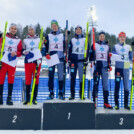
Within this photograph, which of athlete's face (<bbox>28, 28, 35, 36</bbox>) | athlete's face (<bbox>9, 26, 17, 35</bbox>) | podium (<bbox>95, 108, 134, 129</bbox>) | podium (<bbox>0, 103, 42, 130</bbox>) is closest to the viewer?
podium (<bbox>0, 103, 42, 130</bbox>)

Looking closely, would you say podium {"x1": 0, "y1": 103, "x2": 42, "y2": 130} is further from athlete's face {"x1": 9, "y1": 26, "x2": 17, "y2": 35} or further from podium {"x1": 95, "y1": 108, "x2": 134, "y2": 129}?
athlete's face {"x1": 9, "y1": 26, "x2": 17, "y2": 35}

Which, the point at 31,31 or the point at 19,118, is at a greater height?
the point at 31,31

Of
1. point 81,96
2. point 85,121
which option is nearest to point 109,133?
point 85,121

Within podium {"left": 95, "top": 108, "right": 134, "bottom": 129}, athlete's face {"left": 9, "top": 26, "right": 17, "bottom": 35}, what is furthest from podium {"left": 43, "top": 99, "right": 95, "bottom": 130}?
athlete's face {"left": 9, "top": 26, "right": 17, "bottom": 35}

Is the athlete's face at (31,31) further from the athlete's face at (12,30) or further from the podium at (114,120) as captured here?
the podium at (114,120)

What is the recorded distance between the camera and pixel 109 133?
4977mm

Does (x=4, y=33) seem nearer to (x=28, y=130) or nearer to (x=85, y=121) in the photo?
(x=28, y=130)

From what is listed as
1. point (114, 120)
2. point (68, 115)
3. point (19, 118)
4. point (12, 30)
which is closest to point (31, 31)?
point (12, 30)

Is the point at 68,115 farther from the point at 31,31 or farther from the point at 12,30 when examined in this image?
→ the point at 12,30

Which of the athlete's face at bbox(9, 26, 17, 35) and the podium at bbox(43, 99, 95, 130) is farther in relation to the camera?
the athlete's face at bbox(9, 26, 17, 35)

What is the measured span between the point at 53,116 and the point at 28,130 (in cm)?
66

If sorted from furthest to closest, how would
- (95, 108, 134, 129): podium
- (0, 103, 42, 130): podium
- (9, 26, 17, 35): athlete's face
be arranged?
(9, 26, 17, 35): athlete's face
(95, 108, 134, 129): podium
(0, 103, 42, 130): podium

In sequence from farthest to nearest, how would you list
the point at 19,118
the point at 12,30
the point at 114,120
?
the point at 12,30
the point at 114,120
the point at 19,118

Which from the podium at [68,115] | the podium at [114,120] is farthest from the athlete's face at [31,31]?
the podium at [114,120]
